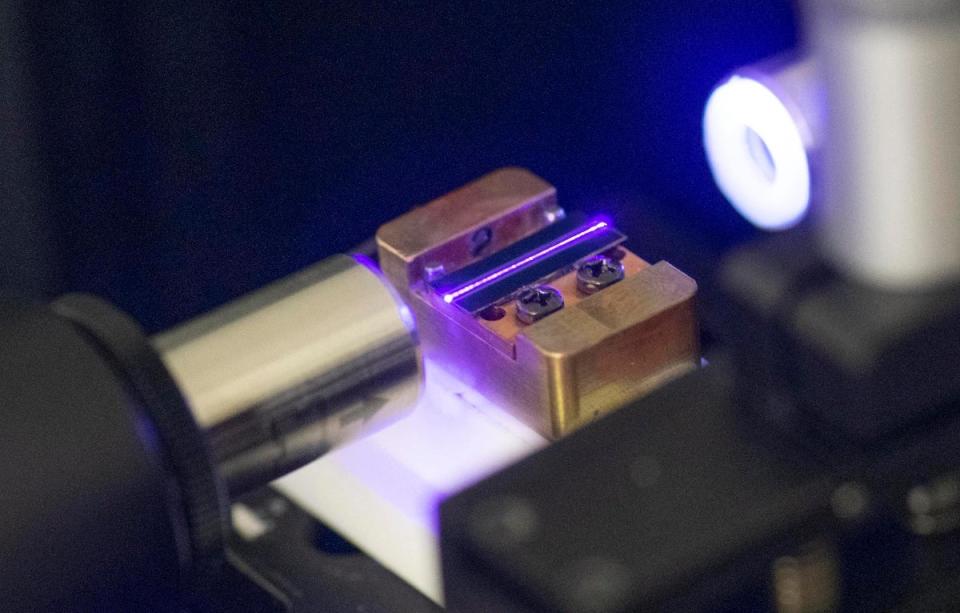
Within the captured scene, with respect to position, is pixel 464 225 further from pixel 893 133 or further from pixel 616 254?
pixel 893 133

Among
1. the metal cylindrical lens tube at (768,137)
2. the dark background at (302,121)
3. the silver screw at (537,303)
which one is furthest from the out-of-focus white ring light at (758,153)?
the dark background at (302,121)

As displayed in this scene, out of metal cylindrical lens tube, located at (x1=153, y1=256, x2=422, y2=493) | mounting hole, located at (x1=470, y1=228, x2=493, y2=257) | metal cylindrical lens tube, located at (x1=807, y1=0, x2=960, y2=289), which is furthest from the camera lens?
mounting hole, located at (x1=470, y1=228, x2=493, y2=257)

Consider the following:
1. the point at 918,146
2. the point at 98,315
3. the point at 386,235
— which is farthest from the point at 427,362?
the point at 918,146

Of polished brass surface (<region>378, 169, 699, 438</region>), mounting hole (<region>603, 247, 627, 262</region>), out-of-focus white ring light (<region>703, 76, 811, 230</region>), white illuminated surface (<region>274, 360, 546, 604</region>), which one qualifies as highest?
out-of-focus white ring light (<region>703, 76, 811, 230</region>)

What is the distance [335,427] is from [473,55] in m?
0.28

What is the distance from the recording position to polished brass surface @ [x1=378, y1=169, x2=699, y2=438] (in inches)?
24.3

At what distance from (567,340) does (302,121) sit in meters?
0.26

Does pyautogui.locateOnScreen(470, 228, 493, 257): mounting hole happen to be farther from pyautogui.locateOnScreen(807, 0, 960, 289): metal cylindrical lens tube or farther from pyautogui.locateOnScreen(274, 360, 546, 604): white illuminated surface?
pyautogui.locateOnScreen(807, 0, 960, 289): metal cylindrical lens tube

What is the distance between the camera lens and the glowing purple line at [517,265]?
659mm

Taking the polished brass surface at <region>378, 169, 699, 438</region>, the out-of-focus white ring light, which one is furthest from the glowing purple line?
the out-of-focus white ring light

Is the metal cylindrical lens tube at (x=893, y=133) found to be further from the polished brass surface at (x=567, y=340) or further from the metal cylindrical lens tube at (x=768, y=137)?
the polished brass surface at (x=567, y=340)

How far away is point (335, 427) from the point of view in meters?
0.60

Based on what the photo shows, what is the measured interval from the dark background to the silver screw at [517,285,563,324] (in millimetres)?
141

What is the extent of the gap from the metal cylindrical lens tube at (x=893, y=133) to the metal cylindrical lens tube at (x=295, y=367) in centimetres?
19
